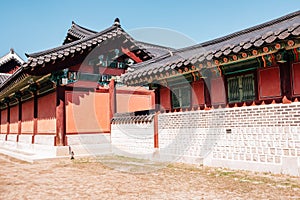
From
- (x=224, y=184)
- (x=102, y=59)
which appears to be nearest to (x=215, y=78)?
(x=224, y=184)

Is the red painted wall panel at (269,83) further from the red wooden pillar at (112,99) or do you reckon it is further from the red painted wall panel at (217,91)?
the red wooden pillar at (112,99)

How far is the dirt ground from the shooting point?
17.2ft

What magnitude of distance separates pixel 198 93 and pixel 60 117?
17.1 feet

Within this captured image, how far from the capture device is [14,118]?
16797mm

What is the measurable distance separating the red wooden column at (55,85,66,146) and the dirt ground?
6.56 feet

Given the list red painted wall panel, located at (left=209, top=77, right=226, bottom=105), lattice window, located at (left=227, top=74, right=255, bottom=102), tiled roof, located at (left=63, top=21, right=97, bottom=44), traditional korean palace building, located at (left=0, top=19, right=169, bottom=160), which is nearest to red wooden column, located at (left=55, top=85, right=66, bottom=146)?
traditional korean palace building, located at (left=0, top=19, right=169, bottom=160)

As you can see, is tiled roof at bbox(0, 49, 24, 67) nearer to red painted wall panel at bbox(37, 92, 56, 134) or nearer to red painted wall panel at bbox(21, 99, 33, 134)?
red painted wall panel at bbox(21, 99, 33, 134)

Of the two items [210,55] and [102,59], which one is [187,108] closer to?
[210,55]

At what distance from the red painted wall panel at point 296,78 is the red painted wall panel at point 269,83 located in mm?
353

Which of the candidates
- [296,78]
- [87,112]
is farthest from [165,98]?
[296,78]

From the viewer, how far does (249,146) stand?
7.18 meters

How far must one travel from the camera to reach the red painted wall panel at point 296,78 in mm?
6344

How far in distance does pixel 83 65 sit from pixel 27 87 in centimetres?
344

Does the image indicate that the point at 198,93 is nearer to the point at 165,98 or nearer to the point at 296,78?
the point at 165,98
